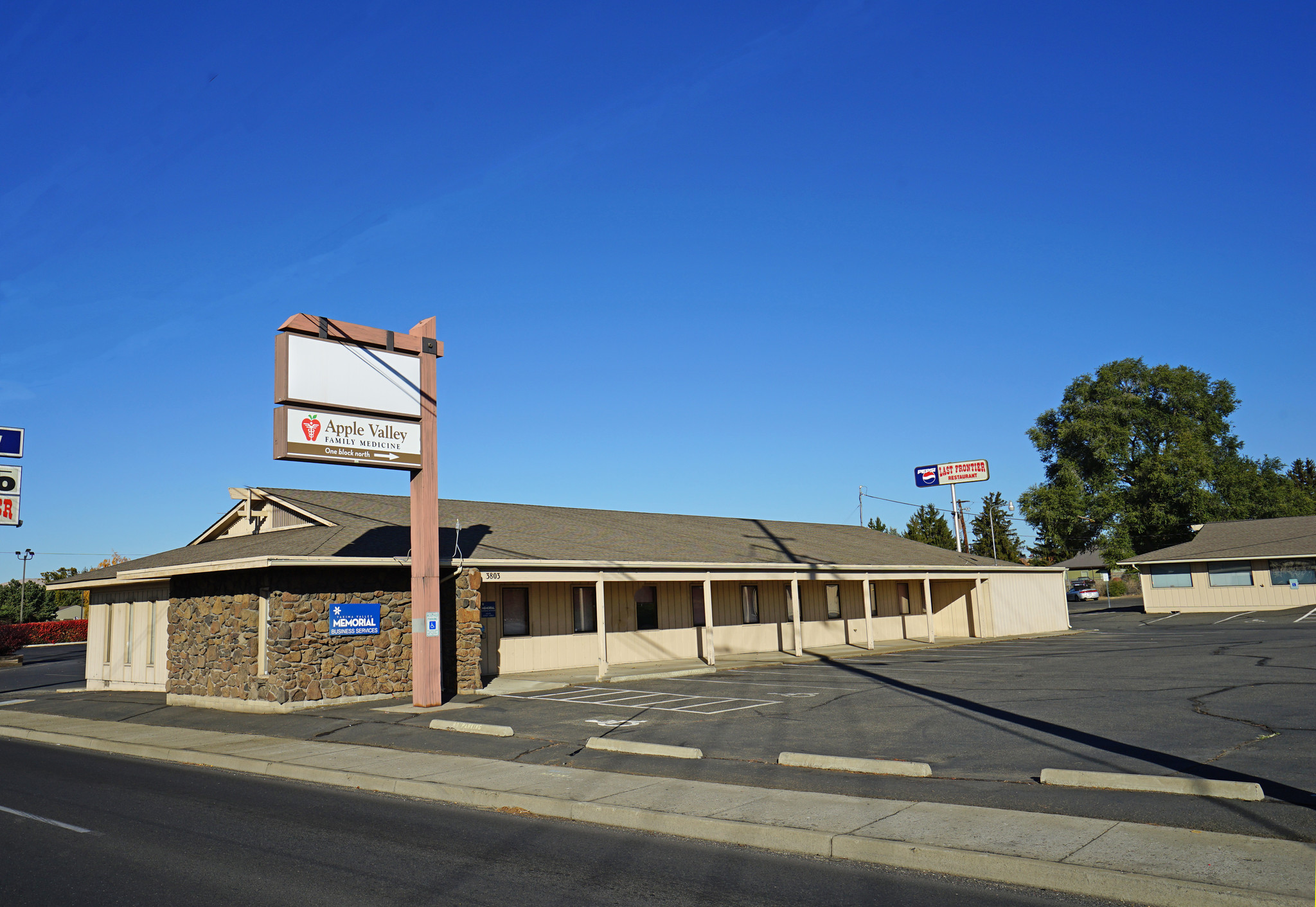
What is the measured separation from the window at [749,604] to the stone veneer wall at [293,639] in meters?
12.5

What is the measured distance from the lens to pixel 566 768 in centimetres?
1147

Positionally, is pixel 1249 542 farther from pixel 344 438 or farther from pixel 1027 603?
pixel 344 438

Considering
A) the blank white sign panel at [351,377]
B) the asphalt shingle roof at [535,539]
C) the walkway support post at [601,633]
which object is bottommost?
the walkway support post at [601,633]

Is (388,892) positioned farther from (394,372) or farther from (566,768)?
(394,372)

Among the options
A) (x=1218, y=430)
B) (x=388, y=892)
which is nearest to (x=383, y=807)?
(x=388, y=892)

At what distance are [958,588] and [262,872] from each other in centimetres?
3395

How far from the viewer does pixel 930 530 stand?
71500 mm

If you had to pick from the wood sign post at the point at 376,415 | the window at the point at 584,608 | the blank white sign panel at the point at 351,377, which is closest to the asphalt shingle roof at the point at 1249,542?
the window at the point at 584,608

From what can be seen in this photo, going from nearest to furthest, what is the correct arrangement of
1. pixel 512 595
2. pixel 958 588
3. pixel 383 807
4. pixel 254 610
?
1. pixel 383 807
2. pixel 254 610
3. pixel 512 595
4. pixel 958 588

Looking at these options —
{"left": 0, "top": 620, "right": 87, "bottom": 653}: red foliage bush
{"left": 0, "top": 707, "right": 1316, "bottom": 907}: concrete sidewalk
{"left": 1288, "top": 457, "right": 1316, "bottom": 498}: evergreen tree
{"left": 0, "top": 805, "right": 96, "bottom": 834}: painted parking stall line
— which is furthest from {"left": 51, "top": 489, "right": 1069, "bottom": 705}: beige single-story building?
{"left": 1288, "top": 457, "right": 1316, "bottom": 498}: evergreen tree

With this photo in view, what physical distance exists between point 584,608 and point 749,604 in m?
6.86

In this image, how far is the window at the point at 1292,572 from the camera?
150 ft

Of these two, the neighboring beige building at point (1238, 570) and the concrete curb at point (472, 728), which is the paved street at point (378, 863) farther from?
the neighboring beige building at point (1238, 570)

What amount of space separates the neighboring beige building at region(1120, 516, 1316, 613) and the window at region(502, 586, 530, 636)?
40152mm
